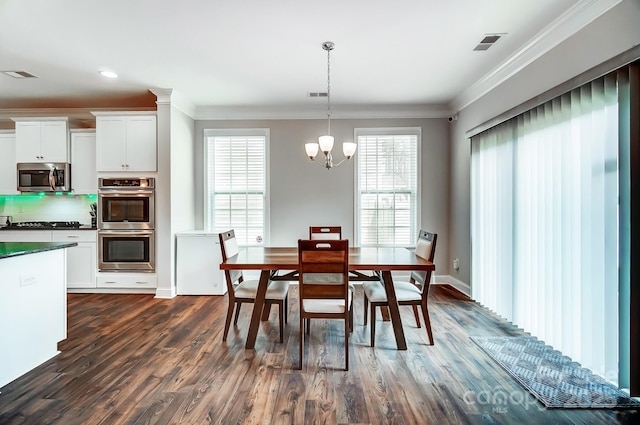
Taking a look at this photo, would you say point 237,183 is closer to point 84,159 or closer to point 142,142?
point 142,142

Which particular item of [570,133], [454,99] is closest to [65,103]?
[454,99]

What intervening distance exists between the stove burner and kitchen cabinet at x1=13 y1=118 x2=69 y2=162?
0.91 m

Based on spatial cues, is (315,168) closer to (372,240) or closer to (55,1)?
(372,240)

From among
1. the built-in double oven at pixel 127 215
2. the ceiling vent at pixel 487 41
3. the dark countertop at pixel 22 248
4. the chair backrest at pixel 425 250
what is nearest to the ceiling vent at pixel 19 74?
the built-in double oven at pixel 127 215

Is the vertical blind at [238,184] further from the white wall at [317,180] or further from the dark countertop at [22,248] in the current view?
the dark countertop at [22,248]

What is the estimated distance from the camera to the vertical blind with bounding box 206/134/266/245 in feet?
17.2

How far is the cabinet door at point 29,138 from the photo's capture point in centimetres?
461

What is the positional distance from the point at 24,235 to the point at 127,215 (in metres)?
1.48

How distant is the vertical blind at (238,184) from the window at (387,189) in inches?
61.3

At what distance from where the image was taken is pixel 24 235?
4570mm

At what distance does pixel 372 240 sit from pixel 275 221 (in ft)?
5.09

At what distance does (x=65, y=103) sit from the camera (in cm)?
489

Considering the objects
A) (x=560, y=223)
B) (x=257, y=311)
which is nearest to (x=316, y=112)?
(x=257, y=311)

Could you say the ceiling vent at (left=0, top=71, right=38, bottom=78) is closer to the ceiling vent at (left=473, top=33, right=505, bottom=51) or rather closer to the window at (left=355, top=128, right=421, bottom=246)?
the window at (left=355, top=128, right=421, bottom=246)
